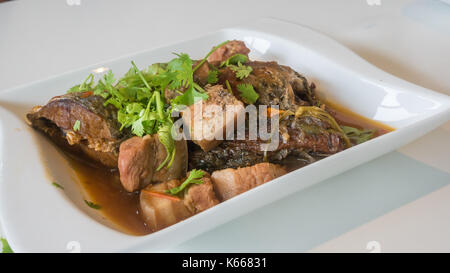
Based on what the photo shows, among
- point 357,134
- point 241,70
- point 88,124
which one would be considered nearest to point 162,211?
point 88,124

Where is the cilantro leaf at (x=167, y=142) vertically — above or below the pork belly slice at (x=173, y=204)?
above

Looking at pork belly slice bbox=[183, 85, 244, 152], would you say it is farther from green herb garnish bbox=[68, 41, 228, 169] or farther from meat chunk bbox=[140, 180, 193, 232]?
meat chunk bbox=[140, 180, 193, 232]

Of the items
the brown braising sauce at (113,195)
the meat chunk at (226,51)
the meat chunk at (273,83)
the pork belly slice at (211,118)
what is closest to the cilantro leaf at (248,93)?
the meat chunk at (273,83)

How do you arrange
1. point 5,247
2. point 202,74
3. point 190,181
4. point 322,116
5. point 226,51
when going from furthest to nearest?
point 226,51
point 202,74
point 322,116
point 190,181
point 5,247

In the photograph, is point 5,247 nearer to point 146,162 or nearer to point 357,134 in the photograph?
point 146,162

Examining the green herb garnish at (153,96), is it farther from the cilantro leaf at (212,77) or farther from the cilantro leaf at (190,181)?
the cilantro leaf at (190,181)
